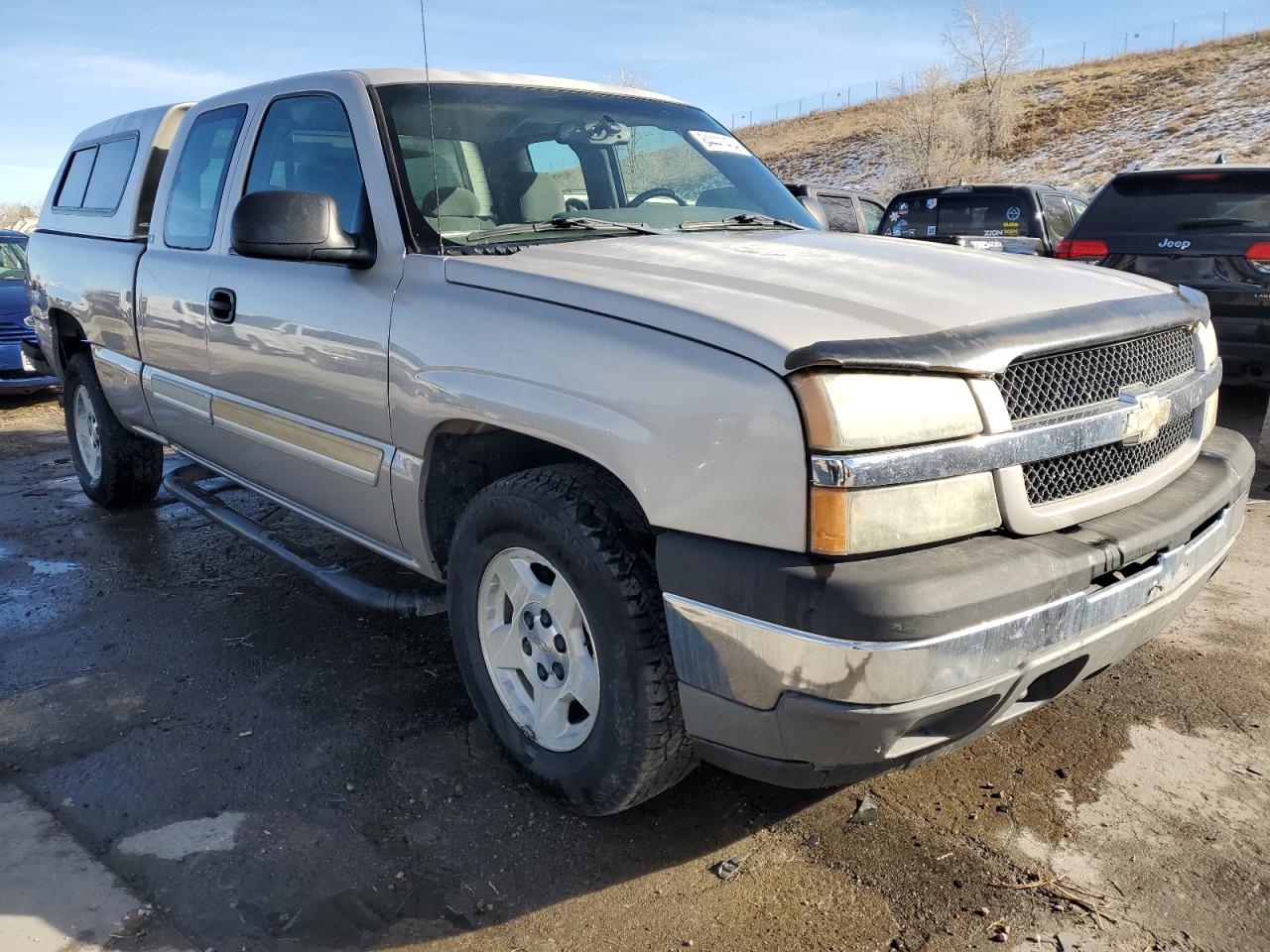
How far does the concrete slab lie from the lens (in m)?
2.18

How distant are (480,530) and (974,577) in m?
1.26

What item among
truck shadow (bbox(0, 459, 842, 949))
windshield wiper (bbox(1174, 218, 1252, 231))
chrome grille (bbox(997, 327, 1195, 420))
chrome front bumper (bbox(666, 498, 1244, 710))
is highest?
windshield wiper (bbox(1174, 218, 1252, 231))

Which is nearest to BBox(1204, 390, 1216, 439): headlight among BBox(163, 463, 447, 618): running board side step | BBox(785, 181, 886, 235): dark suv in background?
BBox(163, 463, 447, 618): running board side step

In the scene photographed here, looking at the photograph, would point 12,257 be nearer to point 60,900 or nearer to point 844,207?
point 844,207

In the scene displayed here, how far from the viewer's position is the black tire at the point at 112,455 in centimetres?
525

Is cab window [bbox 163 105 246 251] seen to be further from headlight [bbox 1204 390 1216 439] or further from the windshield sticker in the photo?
headlight [bbox 1204 390 1216 439]

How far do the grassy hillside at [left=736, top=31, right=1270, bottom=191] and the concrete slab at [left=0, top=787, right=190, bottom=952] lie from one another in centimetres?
3550

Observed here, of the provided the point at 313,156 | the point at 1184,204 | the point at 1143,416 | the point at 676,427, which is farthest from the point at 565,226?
the point at 1184,204

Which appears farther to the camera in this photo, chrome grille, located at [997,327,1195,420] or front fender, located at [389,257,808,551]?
chrome grille, located at [997,327,1195,420]

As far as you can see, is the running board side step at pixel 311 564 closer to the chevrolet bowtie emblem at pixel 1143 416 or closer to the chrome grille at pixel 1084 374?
the chrome grille at pixel 1084 374

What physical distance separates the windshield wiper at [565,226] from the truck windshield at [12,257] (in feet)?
30.1

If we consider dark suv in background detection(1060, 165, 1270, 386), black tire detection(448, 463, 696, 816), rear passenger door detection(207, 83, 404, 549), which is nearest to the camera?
black tire detection(448, 463, 696, 816)

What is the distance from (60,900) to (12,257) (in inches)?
397

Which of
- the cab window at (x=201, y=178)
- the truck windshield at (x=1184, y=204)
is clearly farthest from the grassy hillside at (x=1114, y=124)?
the cab window at (x=201, y=178)
